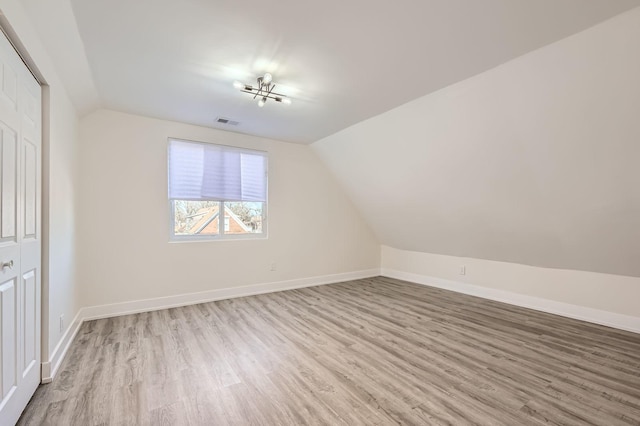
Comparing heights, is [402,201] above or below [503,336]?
above

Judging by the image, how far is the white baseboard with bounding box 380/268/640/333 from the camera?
3270mm

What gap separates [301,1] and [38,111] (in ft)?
6.62

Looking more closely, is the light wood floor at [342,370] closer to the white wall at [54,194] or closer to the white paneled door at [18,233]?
the white paneled door at [18,233]

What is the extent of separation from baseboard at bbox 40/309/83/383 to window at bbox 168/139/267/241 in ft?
4.53

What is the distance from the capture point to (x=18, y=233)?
67.6 inches

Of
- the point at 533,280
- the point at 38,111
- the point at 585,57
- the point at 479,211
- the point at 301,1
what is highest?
the point at 301,1

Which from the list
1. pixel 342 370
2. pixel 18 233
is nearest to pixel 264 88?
pixel 18 233

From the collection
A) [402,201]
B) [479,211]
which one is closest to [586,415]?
[479,211]

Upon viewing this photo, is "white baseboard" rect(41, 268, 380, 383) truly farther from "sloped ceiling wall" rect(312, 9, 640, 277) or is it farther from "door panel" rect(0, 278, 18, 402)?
"sloped ceiling wall" rect(312, 9, 640, 277)

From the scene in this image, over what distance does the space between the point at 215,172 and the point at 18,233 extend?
8.63 feet

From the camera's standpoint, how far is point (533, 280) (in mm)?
3982

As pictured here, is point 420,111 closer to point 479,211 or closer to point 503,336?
point 479,211

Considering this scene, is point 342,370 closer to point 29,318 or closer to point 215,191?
point 29,318

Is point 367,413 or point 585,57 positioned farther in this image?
point 585,57
